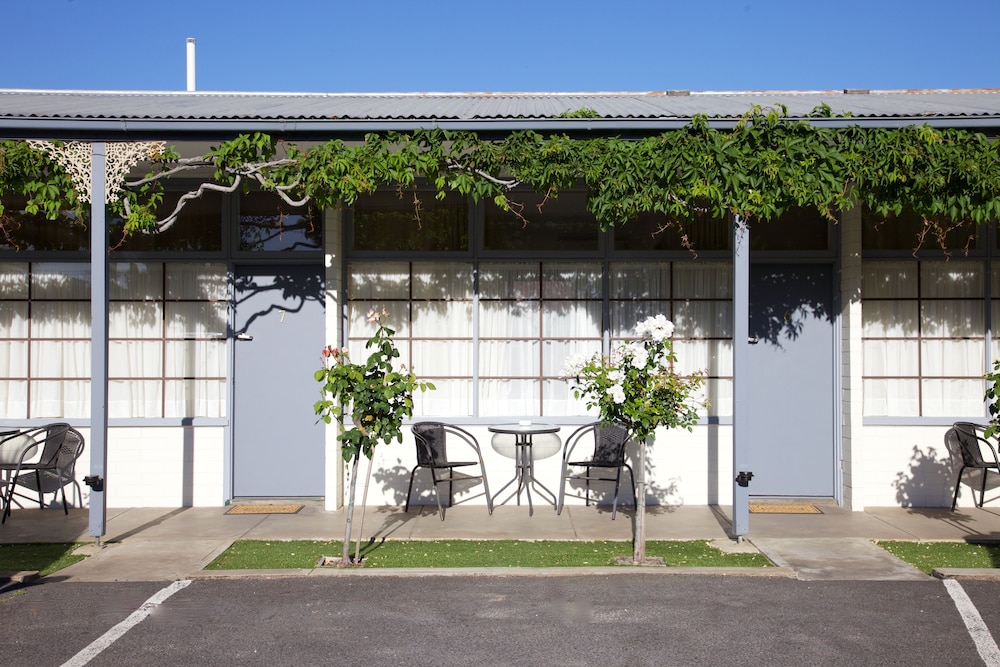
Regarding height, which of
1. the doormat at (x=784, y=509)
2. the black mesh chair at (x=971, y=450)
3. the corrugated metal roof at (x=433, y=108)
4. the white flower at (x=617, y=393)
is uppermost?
the corrugated metal roof at (x=433, y=108)

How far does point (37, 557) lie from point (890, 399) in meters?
7.22

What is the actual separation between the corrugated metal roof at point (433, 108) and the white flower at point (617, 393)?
2.16 meters

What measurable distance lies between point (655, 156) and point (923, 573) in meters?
3.42

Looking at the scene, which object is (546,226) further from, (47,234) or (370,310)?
(47,234)

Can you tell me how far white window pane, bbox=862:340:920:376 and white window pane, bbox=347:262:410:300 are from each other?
432 centimetres

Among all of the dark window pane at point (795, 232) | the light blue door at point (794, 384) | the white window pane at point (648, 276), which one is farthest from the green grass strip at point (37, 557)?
the dark window pane at point (795, 232)

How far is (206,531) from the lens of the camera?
752cm

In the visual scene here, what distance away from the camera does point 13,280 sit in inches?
347

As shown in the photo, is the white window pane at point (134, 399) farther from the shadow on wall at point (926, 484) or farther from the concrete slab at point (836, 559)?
the shadow on wall at point (926, 484)

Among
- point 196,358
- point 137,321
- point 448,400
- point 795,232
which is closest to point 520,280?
point 448,400

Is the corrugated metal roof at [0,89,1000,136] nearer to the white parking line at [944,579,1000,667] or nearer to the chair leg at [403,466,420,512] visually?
the chair leg at [403,466,420,512]

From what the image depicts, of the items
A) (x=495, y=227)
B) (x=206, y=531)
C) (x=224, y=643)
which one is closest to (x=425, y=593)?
(x=224, y=643)

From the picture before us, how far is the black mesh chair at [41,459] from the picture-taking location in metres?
8.06

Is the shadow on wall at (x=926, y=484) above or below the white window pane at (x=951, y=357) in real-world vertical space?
below
